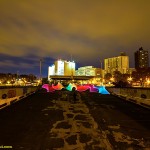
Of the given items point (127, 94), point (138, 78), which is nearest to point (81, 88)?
point (127, 94)

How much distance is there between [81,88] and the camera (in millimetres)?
Answer: 67312

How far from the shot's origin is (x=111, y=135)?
10875mm

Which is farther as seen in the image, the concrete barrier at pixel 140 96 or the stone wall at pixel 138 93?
the stone wall at pixel 138 93

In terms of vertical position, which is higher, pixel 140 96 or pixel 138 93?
pixel 138 93

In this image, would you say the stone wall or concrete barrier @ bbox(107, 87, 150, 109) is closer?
concrete barrier @ bbox(107, 87, 150, 109)

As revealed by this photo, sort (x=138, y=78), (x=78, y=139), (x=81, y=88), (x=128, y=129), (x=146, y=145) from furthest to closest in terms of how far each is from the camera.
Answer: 1. (x=138, y=78)
2. (x=81, y=88)
3. (x=128, y=129)
4. (x=78, y=139)
5. (x=146, y=145)

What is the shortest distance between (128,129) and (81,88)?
5485 cm

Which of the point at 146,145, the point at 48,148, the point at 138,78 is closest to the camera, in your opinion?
the point at 48,148

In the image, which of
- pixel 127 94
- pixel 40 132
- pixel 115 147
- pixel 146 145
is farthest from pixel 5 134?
pixel 127 94

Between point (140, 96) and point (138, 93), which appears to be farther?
point (138, 93)

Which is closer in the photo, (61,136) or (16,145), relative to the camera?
(16,145)

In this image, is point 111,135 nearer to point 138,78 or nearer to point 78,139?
point 78,139

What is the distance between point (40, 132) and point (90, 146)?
3.43 metres

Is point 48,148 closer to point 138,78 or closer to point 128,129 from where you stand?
point 128,129
